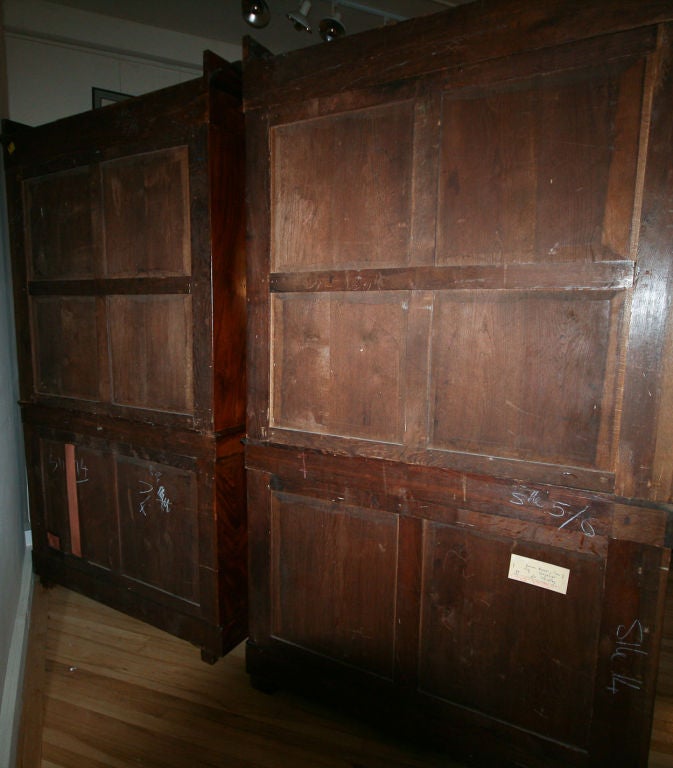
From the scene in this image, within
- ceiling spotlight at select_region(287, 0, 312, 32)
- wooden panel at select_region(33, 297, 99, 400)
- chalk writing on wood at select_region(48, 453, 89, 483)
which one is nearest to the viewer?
wooden panel at select_region(33, 297, 99, 400)

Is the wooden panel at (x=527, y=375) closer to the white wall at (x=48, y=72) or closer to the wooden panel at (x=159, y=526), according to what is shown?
the wooden panel at (x=159, y=526)

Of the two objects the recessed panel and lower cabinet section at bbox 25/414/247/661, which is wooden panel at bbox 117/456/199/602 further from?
the recessed panel

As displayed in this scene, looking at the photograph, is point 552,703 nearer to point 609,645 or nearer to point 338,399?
point 609,645

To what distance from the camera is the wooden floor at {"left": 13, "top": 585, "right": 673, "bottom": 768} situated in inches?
58.9

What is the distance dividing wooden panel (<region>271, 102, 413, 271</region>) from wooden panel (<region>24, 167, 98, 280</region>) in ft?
2.96

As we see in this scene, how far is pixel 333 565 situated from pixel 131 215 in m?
1.49

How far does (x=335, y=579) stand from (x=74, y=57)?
2990mm

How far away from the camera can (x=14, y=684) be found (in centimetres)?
157

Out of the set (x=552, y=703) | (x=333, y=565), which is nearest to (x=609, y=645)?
(x=552, y=703)

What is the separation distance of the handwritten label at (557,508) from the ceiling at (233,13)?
257cm

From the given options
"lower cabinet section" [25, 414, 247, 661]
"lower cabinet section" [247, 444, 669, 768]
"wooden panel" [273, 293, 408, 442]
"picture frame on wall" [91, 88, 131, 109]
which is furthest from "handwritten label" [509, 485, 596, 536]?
"picture frame on wall" [91, 88, 131, 109]

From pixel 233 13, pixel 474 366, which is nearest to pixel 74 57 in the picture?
pixel 233 13

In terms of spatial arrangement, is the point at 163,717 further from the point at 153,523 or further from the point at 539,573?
the point at 539,573

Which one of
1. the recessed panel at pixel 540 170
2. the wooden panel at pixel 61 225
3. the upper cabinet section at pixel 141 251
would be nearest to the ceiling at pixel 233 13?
the upper cabinet section at pixel 141 251
